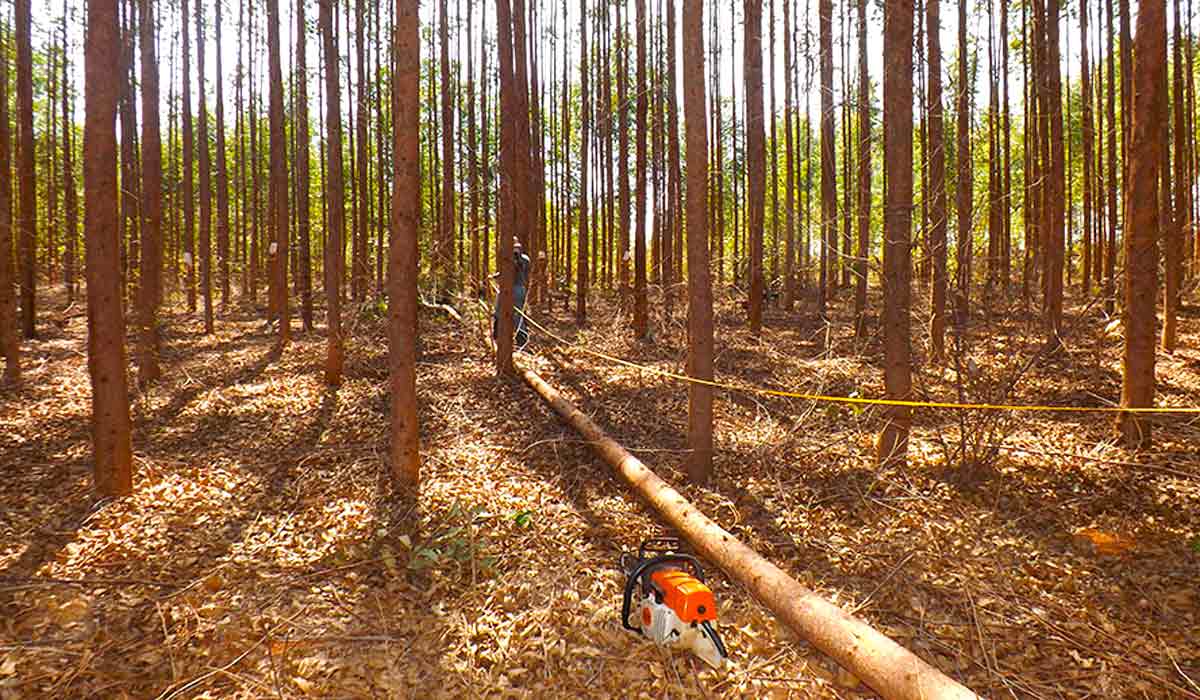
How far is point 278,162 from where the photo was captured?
10.9 metres

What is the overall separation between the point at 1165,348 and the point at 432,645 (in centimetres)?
1074

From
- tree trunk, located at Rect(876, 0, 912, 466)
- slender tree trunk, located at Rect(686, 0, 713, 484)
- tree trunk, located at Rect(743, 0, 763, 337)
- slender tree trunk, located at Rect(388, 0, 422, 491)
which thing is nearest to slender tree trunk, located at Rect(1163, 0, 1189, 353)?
tree trunk, located at Rect(743, 0, 763, 337)

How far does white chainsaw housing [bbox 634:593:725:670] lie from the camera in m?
3.06

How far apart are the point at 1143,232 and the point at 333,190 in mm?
8572

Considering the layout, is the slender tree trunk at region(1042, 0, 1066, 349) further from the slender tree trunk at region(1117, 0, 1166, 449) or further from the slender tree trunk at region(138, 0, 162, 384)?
the slender tree trunk at region(138, 0, 162, 384)

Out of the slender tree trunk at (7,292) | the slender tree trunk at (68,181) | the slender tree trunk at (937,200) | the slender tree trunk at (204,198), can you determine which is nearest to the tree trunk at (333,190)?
the slender tree trunk at (7,292)

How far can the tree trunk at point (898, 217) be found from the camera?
508 centimetres

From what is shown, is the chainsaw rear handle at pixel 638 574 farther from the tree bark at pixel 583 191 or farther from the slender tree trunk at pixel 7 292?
the tree bark at pixel 583 191

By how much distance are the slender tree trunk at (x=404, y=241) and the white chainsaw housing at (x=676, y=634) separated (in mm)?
2599

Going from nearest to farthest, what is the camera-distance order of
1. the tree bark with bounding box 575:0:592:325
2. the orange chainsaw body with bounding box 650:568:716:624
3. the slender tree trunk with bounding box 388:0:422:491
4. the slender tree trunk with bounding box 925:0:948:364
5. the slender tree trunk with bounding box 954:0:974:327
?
1. the orange chainsaw body with bounding box 650:568:716:624
2. the slender tree trunk with bounding box 388:0:422:491
3. the slender tree trunk with bounding box 954:0:974:327
4. the slender tree trunk with bounding box 925:0:948:364
5. the tree bark with bounding box 575:0:592:325

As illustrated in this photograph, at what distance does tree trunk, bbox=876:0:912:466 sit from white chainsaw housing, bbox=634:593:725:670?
2783mm

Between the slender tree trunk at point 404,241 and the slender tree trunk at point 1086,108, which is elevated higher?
the slender tree trunk at point 1086,108

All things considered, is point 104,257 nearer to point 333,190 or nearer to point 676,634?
point 333,190

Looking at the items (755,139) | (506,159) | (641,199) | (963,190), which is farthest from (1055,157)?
(506,159)
